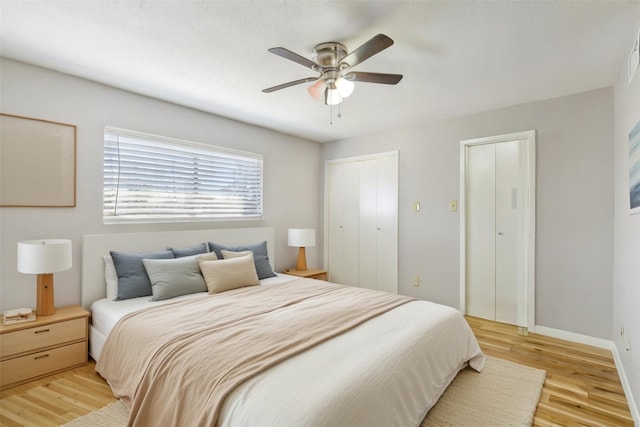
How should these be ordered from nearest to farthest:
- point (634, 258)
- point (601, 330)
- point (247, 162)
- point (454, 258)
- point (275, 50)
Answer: point (275, 50), point (634, 258), point (601, 330), point (454, 258), point (247, 162)

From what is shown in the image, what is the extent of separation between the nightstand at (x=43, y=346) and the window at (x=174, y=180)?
93 cm

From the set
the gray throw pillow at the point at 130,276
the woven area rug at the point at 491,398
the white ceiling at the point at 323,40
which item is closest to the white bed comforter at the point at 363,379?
the woven area rug at the point at 491,398

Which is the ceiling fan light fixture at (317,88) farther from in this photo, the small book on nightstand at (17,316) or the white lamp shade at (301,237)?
the small book on nightstand at (17,316)

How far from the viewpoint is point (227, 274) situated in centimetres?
296

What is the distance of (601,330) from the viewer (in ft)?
9.70

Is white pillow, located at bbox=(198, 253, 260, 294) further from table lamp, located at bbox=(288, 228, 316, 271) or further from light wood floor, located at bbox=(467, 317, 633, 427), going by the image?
light wood floor, located at bbox=(467, 317, 633, 427)

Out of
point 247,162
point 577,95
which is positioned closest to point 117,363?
point 247,162

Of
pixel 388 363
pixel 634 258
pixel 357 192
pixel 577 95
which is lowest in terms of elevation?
pixel 388 363

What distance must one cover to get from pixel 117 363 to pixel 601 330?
4.06 meters

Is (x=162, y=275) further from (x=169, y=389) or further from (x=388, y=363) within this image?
(x=388, y=363)

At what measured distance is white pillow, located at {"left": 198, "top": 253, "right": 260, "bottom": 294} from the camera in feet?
9.46

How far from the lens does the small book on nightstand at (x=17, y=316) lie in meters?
2.24

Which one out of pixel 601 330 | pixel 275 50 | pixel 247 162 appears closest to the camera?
pixel 275 50

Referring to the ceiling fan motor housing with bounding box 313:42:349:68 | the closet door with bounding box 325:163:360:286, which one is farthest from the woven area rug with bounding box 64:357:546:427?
the closet door with bounding box 325:163:360:286
